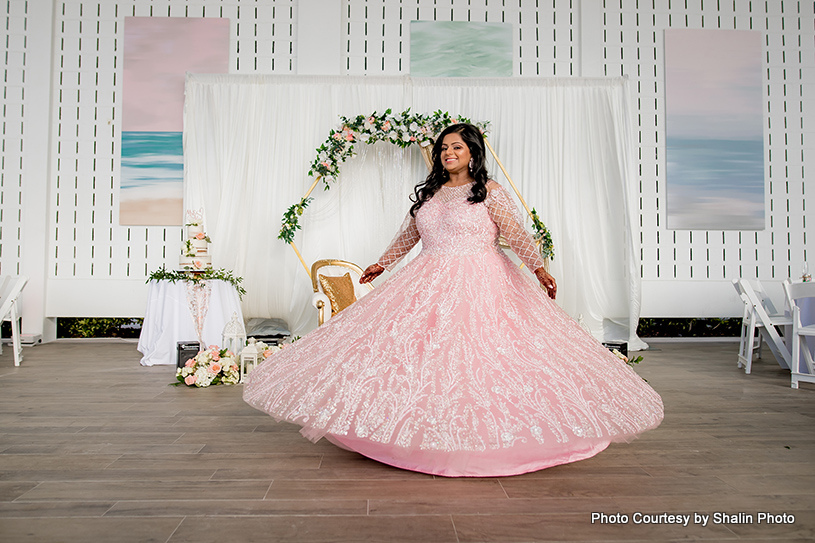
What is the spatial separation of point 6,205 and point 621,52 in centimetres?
789

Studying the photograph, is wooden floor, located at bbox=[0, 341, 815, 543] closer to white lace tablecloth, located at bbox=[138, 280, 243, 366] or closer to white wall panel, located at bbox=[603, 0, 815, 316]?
white lace tablecloth, located at bbox=[138, 280, 243, 366]

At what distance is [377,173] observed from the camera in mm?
6809

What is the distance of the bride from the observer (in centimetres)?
193

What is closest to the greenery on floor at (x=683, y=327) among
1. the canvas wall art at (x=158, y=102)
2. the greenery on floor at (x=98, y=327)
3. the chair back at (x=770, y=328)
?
the chair back at (x=770, y=328)

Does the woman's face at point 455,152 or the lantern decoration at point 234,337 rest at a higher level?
the woman's face at point 455,152

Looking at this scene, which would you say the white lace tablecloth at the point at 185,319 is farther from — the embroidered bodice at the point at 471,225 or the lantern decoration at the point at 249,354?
the embroidered bodice at the point at 471,225

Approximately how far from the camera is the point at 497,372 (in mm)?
2041

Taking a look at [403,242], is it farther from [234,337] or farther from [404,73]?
[404,73]

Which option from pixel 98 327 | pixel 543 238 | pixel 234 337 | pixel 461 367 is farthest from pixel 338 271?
pixel 461 367

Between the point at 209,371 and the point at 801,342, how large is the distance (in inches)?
176

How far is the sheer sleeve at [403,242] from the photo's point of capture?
9.38ft

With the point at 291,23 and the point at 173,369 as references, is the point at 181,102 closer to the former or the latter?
the point at 291,23

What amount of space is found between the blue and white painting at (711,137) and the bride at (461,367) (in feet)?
18.5

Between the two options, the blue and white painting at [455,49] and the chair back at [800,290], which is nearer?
the chair back at [800,290]
